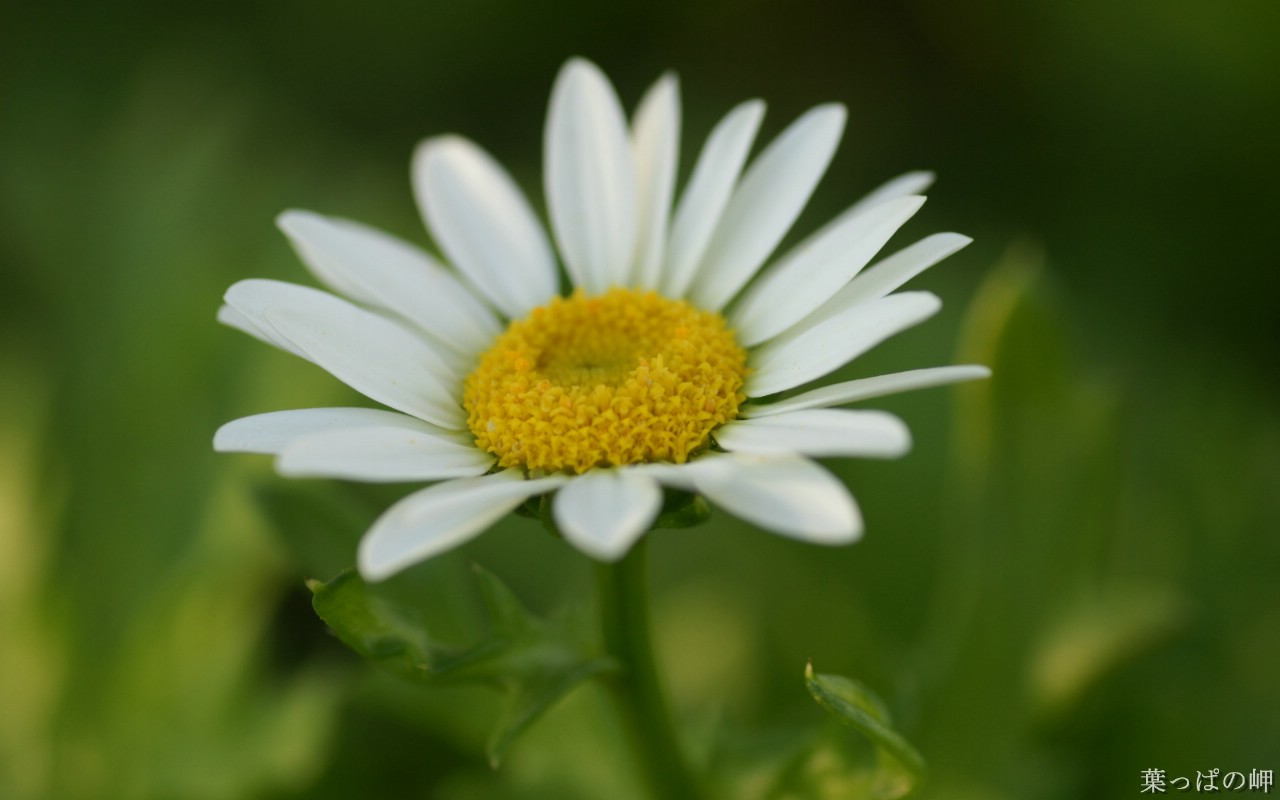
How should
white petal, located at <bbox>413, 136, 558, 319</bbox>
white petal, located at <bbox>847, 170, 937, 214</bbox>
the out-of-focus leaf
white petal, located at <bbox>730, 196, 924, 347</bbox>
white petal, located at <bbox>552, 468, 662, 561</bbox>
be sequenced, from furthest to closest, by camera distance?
the out-of-focus leaf → white petal, located at <bbox>413, 136, 558, 319</bbox> → white petal, located at <bbox>847, 170, 937, 214</bbox> → white petal, located at <bbox>730, 196, 924, 347</bbox> → white petal, located at <bbox>552, 468, 662, 561</bbox>

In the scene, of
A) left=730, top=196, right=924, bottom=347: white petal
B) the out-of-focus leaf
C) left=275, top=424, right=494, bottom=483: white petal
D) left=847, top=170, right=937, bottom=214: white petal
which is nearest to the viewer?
left=275, top=424, right=494, bottom=483: white petal

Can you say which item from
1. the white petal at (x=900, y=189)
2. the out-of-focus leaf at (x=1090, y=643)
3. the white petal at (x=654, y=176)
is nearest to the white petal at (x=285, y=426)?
the white petal at (x=654, y=176)

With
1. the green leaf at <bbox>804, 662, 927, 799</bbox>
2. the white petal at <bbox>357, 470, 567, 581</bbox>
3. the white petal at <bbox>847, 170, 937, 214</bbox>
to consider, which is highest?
the white petal at <bbox>847, 170, 937, 214</bbox>

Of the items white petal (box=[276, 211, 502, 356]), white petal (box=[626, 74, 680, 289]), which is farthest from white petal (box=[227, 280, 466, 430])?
white petal (box=[626, 74, 680, 289])

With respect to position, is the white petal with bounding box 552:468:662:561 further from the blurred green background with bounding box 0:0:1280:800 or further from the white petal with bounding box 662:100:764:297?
the white petal with bounding box 662:100:764:297

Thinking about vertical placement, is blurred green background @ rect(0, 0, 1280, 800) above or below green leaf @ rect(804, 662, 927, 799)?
above

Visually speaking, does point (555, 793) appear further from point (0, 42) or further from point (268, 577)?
point (0, 42)

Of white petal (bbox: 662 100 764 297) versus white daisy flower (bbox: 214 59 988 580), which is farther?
white petal (bbox: 662 100 764 297)

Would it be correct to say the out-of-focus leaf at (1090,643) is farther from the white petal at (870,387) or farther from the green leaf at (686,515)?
the green leaf at (686,515)
